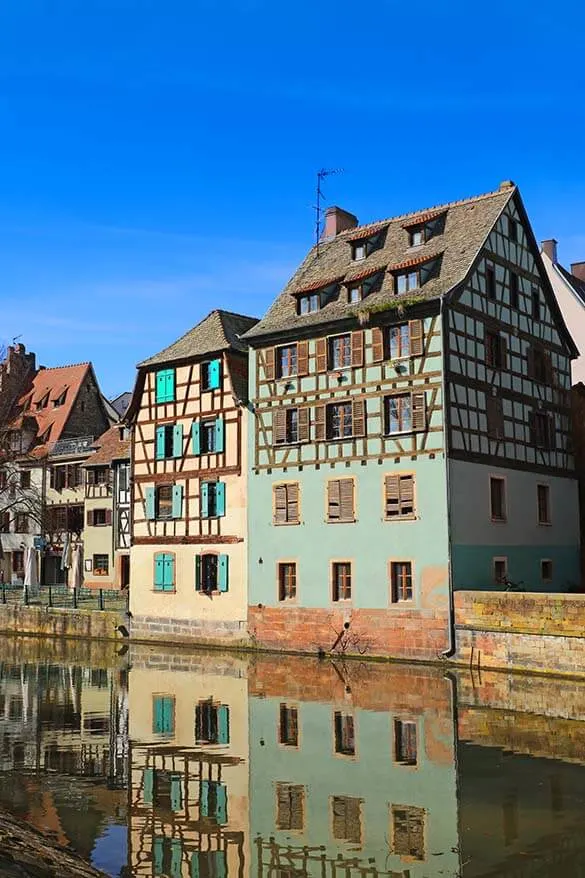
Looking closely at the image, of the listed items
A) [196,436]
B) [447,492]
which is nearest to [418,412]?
[447,492]

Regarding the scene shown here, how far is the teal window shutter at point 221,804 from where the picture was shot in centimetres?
1196

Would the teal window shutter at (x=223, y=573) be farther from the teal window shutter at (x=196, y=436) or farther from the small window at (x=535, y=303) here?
the small window at (x=535, y=303)

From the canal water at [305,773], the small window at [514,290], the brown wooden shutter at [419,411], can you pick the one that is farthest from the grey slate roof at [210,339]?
the canal water at [305,773]

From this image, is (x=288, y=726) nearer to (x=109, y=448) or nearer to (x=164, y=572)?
(x=164, y=572)

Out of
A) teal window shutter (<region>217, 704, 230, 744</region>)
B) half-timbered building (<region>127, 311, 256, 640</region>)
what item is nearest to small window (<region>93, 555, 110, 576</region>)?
half-timbered building (<region>127, 311, 256, 640</region>)

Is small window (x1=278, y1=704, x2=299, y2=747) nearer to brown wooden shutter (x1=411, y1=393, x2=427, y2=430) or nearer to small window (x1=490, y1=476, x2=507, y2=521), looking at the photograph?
brown wooden shutter (x1=411, y1=393, x2=427, y2=430)

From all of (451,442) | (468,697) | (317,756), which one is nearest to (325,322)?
(451,442)

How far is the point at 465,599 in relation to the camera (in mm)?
26078

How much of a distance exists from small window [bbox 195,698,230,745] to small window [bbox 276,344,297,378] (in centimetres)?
1279

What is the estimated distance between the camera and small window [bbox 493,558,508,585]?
93.9 ft

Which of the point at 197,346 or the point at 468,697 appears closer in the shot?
the point at 468,697

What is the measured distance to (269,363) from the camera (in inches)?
1251

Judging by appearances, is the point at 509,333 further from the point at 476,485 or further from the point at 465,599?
the point at 465,599

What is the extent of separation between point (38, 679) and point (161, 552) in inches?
365
